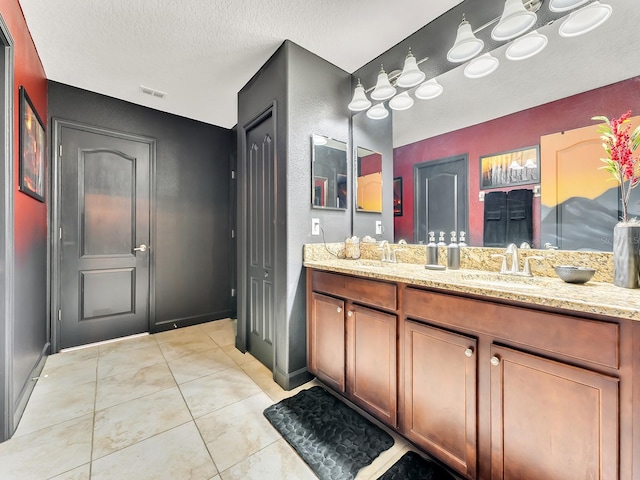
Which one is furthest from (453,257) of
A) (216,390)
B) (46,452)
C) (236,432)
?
(46,452)

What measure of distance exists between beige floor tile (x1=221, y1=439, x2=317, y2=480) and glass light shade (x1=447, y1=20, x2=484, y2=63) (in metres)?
2.33

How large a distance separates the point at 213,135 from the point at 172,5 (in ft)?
6.17

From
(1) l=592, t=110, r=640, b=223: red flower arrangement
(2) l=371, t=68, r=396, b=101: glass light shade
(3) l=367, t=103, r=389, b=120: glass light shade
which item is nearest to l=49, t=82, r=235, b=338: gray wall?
(3) l=367, t=103, r=389, b=120: glass light shade

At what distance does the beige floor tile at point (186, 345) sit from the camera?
2.57 m

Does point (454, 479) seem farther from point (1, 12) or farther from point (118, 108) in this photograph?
point (118, 108)

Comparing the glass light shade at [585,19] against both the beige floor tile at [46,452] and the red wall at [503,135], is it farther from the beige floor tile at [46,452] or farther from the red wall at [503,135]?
the beige floor tile at [46,452]

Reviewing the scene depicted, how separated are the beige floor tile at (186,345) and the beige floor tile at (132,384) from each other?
254mm

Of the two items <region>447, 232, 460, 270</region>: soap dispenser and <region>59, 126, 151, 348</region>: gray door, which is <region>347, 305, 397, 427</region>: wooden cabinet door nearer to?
<region>447, 232, 460, 270</region>: soap dispenser

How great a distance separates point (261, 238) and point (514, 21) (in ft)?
6.84

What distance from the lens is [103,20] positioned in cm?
180

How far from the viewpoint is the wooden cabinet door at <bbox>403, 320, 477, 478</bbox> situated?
1123 mm

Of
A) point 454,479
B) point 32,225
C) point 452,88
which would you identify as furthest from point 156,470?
point 452,88

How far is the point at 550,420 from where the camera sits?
3.03 feet

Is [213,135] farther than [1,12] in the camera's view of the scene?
Yes
